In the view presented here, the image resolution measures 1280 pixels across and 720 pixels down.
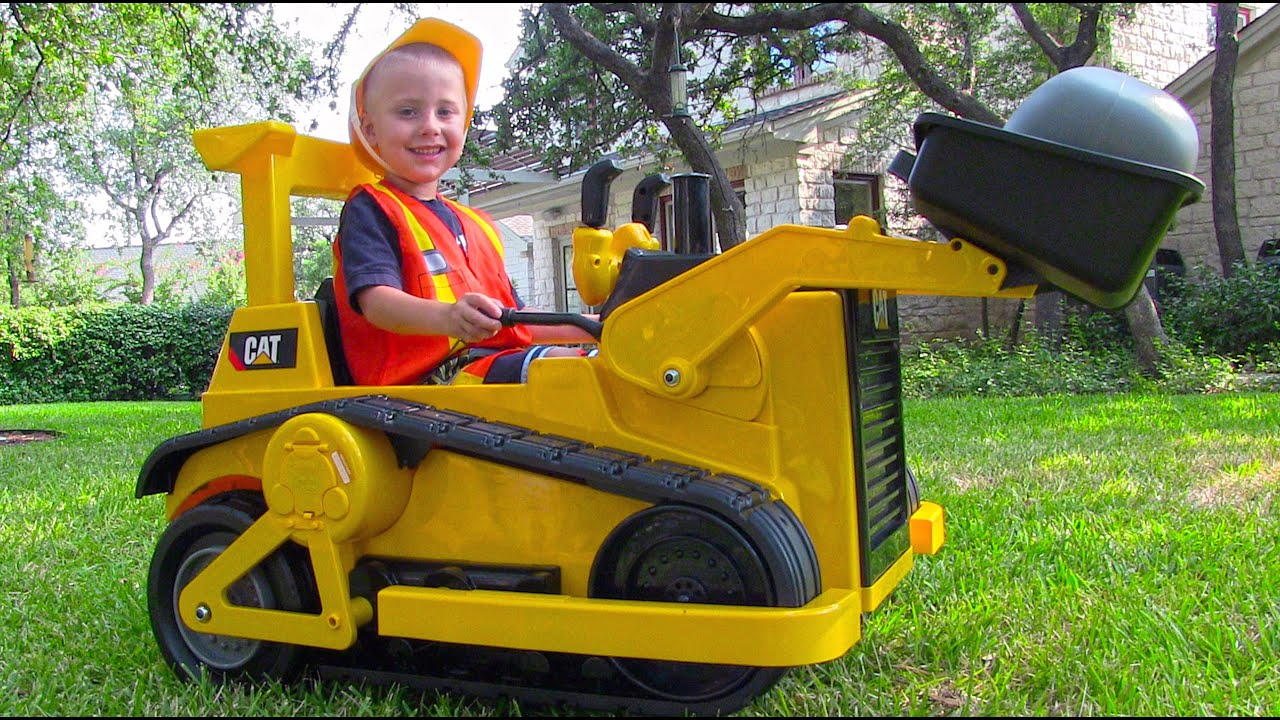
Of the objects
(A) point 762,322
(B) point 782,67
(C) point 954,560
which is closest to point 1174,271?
(B) point 782,67

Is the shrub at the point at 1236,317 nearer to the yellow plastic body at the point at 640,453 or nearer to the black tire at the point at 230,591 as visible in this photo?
the yellow plastic body at the point at 640,453

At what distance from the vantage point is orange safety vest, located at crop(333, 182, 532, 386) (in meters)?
2.31

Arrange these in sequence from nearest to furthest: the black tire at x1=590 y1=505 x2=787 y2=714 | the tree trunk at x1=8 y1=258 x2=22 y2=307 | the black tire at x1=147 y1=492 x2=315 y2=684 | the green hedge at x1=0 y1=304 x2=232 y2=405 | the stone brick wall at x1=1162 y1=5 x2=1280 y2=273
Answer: the black tire at x1=590 y1=505 x2=787 y2=714 → the black tire at x1=147 y1=492 x2=315 y2=684 → the stone brick wall at x1=1162 y1=5 x2=1280 y2=273 → the green hedge at x1=0 y1=304 x2=232 y2=405 → the tree trunk at x1=8 y1=258 x2=22 y2=307

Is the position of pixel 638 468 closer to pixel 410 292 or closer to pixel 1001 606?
pixel 410 292

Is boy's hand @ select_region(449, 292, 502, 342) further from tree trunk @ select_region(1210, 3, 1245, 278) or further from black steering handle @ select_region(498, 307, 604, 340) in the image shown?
tree trunk @ select_region(1210, 3, 1245, 278)

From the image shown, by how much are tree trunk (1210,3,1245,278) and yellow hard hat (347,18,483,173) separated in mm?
10020

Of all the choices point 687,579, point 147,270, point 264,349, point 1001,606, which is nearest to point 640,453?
point 687,579

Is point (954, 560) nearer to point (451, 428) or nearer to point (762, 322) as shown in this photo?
point (762, 322)

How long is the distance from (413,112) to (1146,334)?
327 inches

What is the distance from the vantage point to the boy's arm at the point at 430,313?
203 cm

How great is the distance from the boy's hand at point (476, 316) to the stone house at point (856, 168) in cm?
853

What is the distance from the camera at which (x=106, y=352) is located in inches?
603

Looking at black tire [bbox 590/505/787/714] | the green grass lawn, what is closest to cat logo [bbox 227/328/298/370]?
the green grass lawn

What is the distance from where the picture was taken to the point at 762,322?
1.95m
